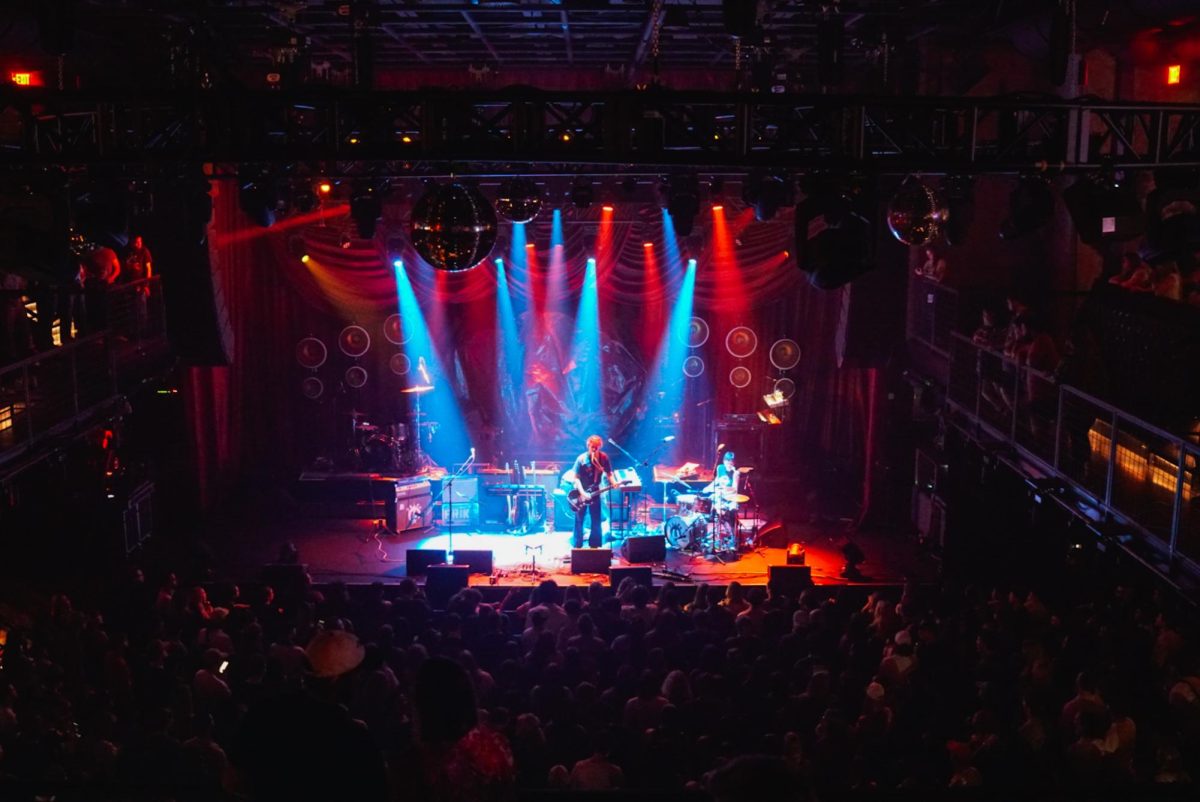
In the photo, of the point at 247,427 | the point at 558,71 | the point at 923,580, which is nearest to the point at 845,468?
the point at 923,580

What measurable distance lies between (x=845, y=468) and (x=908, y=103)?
1104cm

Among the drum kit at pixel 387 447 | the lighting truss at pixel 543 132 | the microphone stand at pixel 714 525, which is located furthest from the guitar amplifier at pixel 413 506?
the lighting truss at pixel 543 132

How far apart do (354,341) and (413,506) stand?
3.62 metres

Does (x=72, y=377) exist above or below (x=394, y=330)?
above

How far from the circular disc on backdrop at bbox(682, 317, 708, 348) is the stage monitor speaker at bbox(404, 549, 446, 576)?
6.96 m

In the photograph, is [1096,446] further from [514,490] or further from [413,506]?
[413,506]

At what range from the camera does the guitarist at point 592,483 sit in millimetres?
15070

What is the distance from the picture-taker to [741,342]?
61.9 ft

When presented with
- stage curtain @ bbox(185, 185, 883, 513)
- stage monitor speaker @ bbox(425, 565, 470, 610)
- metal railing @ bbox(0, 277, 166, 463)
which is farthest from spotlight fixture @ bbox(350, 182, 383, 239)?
stage curtain @ bbox(185, 185, 883, 513)

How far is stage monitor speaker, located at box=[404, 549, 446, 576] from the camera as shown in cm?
1325

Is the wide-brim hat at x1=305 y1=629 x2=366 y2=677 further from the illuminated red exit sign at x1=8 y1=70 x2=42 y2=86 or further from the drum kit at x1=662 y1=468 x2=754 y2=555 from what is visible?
the illuminated red exit sign at x1=8 y1=70 x2=42 y2=86

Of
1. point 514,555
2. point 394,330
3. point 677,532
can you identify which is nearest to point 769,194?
point 677,532

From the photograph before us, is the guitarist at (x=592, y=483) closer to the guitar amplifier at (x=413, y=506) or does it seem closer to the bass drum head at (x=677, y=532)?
the bass drum head at (x=677, y=532)

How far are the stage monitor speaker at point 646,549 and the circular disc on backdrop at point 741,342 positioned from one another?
507cm
